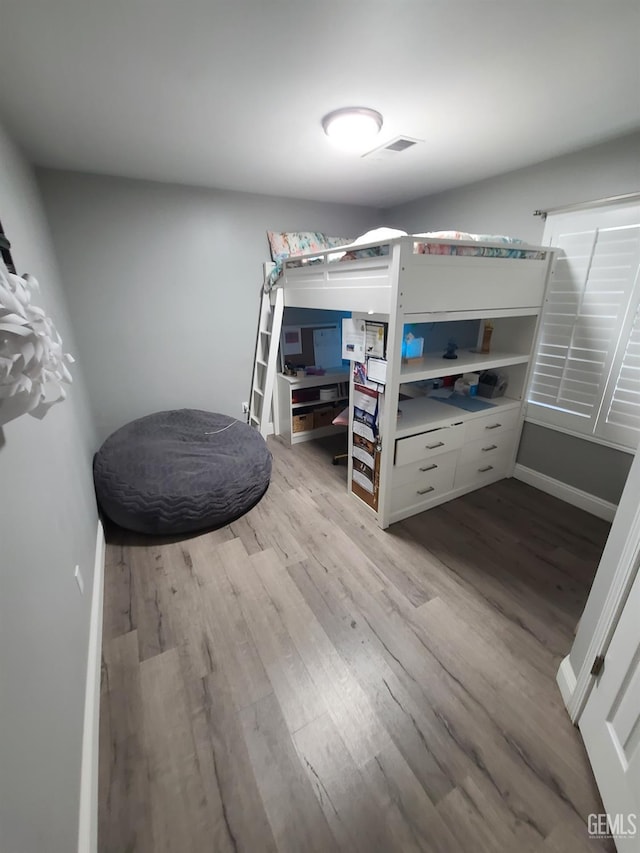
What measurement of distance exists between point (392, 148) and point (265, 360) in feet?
6.50

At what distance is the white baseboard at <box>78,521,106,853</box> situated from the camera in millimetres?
933

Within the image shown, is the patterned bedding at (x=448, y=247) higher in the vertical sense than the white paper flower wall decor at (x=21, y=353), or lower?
higher

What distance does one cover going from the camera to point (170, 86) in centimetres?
140

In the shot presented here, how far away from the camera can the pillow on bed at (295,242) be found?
3.13 metres

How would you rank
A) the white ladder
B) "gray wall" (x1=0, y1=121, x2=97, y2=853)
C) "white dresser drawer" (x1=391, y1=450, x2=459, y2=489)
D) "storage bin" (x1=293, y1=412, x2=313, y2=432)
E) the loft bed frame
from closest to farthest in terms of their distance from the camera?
"gray wall" (x1=0, y1=121, x2=97, y2=853) → the loft bed frame → "white dresser drawer" (x1=391, y1=450, x2=459, y2=489) → the white ladder → "storage bin" (x1=293, y1=412, x2=313, y2=432)

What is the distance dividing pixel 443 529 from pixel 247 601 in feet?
4.18

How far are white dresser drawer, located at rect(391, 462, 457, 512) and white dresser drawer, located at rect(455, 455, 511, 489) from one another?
0.09 m

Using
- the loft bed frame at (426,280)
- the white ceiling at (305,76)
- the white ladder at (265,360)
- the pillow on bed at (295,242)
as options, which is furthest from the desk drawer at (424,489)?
the pillow on bed at (295,242)

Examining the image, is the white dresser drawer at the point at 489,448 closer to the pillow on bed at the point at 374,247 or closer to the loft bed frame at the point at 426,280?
the loft bed frame at the point at 426,280

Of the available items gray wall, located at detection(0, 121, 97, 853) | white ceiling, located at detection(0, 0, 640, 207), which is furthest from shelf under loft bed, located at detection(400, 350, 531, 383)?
gray wall, located at detection(0, 121, 97, 853)

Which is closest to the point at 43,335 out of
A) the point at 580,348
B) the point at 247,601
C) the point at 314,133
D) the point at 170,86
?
the point at 170,86

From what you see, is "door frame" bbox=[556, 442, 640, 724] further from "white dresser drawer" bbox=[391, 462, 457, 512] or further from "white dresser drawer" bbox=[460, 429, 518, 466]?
"white dresser drawer" bbox=[460, 429, 518, 466]

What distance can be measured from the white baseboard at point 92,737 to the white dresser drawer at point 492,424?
234 centimetres

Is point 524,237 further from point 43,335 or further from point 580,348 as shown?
point 43,335
